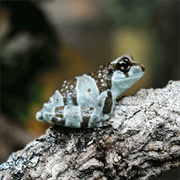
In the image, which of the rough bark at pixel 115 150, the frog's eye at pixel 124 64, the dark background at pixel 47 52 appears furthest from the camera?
the dark background at pixel 47 52

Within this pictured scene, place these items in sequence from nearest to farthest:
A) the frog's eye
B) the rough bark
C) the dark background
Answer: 1. the rough bark
2. the frog's eye
3. the dark background

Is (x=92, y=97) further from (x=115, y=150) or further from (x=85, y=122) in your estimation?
(x=115, y=150)

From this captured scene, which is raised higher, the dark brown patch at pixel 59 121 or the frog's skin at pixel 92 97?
the frog's skin at pixel 92 97

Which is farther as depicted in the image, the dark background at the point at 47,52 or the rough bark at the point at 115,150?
the dark background at the point at 47,52

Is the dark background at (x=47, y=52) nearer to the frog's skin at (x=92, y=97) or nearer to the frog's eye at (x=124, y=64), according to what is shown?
the frog's skin at (x=92, y=97)

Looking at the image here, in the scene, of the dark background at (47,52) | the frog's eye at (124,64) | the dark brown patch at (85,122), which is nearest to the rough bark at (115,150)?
the dark brown patch at (85,122)

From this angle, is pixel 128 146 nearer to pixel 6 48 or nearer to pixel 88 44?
pixel 6 48

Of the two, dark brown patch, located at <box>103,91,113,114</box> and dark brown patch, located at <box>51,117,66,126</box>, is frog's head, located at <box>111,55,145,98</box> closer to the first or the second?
dark brown patch, located at <box>103,91,113,114</box>

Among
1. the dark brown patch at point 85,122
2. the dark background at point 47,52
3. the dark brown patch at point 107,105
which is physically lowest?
the dark brown patch at point 85,122

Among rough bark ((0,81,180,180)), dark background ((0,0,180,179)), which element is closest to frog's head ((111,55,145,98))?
rough bark ((0,81,180,180))
